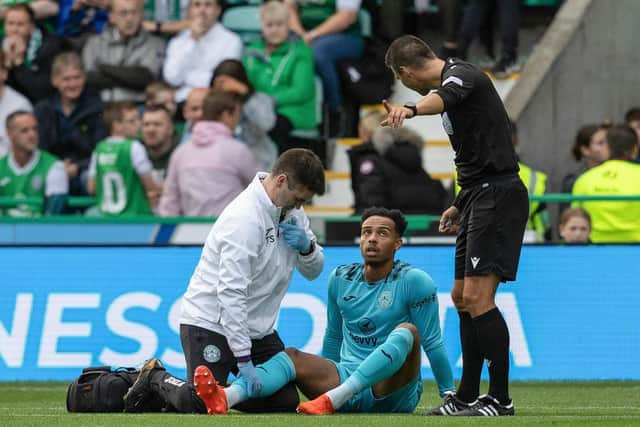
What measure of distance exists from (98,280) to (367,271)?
4.66m

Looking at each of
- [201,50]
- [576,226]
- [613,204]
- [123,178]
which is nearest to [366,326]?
[576,226]

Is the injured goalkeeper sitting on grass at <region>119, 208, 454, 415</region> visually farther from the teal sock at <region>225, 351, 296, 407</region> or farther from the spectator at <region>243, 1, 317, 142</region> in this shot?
the spectator at <region>243, 1, 317, 142</region>

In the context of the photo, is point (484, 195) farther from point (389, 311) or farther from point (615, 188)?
point (615, 188)

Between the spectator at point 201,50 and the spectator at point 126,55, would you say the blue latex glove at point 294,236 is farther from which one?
the spectator at point 126,55

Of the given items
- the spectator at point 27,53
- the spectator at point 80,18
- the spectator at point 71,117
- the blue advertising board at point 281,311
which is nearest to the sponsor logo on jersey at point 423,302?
the blue advertising board at point 281,311

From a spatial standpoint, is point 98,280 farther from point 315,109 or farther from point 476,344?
point 476,344

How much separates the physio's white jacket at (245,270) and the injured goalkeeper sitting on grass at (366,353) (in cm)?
26

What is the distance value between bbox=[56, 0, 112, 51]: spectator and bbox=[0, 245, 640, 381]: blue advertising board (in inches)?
179

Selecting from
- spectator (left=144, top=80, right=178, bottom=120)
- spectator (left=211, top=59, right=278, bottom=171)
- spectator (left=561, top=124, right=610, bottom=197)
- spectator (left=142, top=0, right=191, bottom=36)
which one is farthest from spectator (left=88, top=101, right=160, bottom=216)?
spectator (left=561, top=124, right=610, bottom=197)

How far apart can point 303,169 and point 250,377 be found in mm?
1186

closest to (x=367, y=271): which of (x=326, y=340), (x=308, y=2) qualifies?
(x=326, y=340)

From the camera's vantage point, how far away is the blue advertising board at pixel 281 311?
1338cm

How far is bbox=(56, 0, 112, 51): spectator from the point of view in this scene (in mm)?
17875

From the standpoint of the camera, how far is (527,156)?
54.1ft
